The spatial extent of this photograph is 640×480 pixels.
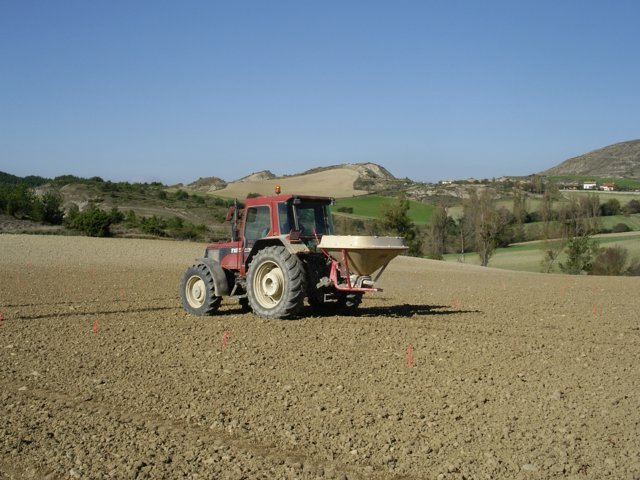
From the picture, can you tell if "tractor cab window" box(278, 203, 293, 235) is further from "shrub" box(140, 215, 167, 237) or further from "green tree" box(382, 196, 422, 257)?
"green tree" box(382, 196, 422, 257)

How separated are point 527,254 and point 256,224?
1873 inches

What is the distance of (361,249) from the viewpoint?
11.1 m

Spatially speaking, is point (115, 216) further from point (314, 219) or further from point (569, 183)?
point (569, 183)

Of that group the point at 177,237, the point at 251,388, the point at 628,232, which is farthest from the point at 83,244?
the point at 628,232

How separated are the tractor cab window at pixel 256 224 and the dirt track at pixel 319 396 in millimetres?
1473

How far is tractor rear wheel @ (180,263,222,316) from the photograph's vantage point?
41.6 feet

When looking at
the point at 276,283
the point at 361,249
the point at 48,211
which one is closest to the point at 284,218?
the point at 276,283

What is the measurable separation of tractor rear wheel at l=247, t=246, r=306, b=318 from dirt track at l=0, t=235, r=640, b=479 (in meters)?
0.31

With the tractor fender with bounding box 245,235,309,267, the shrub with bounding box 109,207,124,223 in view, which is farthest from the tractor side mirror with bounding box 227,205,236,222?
the shrub with bounding box 109,207,124,223

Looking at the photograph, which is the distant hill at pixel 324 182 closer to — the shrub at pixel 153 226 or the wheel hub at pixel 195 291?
the shrub at pixel 153 226

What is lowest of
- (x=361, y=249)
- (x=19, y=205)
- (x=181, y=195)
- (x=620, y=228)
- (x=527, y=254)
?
(x=527, y=254)

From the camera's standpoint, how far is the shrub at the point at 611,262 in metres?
46.5

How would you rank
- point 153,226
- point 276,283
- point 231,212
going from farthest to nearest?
point 153,226 < point 231,212 < point 276,283

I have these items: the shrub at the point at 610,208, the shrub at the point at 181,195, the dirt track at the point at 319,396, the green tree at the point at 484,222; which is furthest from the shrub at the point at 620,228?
the dirt track at the point at 319,396
